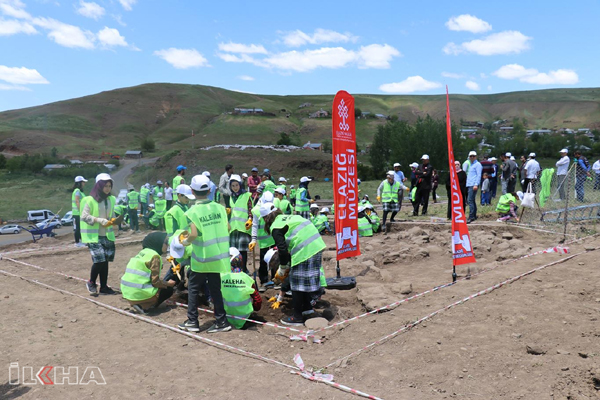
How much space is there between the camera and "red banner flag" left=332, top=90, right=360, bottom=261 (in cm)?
757

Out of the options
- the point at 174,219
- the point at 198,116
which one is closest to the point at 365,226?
the point at 174,219

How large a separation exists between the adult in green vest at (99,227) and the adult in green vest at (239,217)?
2.09 meters

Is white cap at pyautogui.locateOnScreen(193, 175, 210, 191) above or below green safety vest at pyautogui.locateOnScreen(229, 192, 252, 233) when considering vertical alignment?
above

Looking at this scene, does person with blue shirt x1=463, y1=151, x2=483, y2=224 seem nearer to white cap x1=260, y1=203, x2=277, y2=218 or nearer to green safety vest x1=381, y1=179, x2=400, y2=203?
green safety vest x1=381, y1=179, x2=400, y2=203

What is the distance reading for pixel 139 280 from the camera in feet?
22.6

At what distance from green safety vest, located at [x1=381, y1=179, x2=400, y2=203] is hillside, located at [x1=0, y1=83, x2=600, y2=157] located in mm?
79604

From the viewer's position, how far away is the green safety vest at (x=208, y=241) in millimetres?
5949

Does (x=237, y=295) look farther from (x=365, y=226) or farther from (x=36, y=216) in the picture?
(x=36, y=216)

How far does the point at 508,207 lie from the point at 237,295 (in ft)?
30.2

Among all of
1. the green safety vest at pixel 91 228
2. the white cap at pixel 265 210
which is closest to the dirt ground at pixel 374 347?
the green safety vest at pixel 91 228

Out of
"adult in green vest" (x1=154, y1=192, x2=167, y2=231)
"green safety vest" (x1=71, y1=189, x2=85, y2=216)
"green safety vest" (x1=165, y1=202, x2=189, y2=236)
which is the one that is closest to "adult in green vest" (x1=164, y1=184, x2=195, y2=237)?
"green safety vest" (x1=165, y1=202, x2=189, y2=236)

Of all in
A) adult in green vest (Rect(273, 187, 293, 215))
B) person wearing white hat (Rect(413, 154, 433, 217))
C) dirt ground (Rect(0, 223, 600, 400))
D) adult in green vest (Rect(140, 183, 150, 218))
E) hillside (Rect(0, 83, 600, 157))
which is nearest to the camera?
dirt ground (Rect(0, 223, 600, 400))

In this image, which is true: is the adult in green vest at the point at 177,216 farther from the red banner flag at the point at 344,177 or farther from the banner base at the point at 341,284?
the banner base at the point at 341,284

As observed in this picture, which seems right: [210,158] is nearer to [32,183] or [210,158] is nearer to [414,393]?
[32,183]
